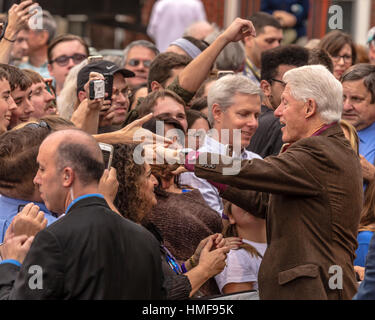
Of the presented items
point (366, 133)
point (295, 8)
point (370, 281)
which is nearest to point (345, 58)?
point (366, 133)

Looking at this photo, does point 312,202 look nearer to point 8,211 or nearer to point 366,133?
point 8,211

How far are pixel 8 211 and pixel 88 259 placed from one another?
0.92 meters

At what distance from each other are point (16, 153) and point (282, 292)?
4.63 feet

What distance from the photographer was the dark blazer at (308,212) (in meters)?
3.76

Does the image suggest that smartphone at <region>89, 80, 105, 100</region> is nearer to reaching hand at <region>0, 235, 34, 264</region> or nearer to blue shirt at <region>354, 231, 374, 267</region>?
reaching hand at <region>0, 235, 34, 264</region>

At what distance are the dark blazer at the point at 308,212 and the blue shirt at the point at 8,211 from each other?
0.73m

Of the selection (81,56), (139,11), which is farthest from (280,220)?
(139,11)

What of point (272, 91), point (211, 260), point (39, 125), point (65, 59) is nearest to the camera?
point (39, 125)

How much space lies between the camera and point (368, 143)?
573cm

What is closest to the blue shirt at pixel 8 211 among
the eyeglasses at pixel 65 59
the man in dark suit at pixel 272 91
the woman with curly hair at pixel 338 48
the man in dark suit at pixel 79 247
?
the man in dark suit at pixel 79 247

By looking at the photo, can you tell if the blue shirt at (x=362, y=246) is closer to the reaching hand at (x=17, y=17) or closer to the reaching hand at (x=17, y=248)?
the reaching hand at (x=17, y=248)

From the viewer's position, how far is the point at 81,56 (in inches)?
269

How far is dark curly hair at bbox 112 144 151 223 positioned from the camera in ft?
12.6

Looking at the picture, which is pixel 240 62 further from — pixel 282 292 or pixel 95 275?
pixel 95 275
